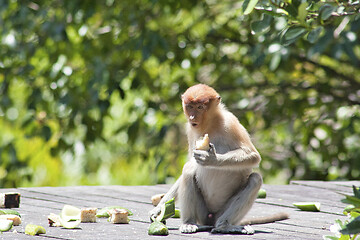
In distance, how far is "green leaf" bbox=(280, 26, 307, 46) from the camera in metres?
3.46

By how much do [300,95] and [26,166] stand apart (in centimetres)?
316

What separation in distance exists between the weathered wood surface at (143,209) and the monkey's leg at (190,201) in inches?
4.5

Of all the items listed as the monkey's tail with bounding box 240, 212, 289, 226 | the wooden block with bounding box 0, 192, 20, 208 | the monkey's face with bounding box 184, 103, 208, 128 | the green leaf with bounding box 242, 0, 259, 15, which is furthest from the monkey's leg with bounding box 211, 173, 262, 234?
the wooden block with bounding box 0, 192, 20, 208

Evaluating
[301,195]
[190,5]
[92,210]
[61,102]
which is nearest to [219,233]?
[92,210]

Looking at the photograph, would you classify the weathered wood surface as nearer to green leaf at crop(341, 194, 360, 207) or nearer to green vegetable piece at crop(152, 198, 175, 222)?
green vegetable piece at crop(152, 198, 175, 222)

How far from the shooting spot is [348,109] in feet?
22.7

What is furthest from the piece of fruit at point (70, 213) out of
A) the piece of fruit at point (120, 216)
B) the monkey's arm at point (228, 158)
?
the monkey's arm at point (228, 158)

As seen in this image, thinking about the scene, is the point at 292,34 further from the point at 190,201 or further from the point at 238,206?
the point at 190,201

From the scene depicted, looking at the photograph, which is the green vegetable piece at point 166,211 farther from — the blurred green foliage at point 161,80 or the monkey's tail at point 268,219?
the blurred green foliage at point 161,80

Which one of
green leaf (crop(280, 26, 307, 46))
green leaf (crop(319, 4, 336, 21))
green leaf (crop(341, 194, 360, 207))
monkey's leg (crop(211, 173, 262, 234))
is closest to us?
green leaf (crop(341, 194, 360, 207))

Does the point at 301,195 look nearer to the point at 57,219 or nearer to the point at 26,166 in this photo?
the point at 57,219

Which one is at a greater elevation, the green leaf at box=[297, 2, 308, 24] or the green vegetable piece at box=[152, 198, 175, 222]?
the green leaf at box=[297, 2, 308, 24]

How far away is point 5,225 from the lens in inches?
140

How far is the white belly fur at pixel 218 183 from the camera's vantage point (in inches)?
154
